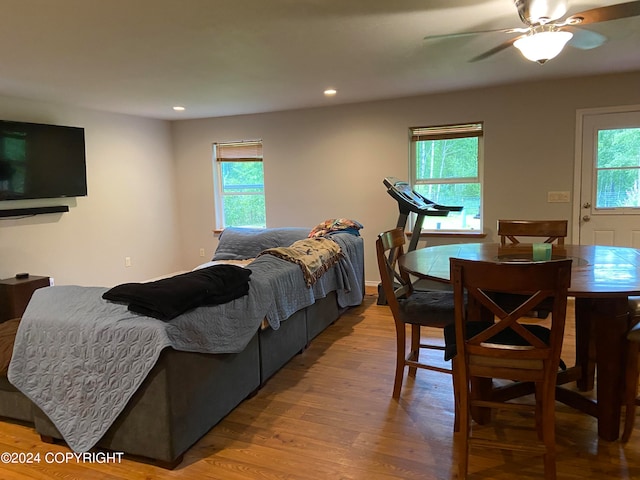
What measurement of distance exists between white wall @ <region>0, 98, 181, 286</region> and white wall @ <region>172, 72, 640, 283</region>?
368mm

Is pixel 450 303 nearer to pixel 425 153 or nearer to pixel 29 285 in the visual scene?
pixel 425 153

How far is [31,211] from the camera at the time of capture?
4492mm

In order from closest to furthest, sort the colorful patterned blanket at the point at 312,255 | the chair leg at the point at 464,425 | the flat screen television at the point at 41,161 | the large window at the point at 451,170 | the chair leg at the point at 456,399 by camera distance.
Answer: the chair leg at the point at 464,425
the chair leg at the point at 456,399
the colorful patterned blanket at the point at 312,255
the flat screen television at the point at 41,161
the large window at the point at 451,170

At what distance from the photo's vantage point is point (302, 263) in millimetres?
3217

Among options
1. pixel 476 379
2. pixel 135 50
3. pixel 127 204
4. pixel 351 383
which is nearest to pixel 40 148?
pixel 127 204

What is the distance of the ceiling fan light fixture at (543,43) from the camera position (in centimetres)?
224

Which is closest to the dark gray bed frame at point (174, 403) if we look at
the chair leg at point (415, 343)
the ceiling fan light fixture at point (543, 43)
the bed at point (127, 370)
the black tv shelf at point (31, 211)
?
the bed at point (127, 370)

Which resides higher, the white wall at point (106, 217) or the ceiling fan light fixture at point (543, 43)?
the ceiling fan light fixture at point (543, 43)

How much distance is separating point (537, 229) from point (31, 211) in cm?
456

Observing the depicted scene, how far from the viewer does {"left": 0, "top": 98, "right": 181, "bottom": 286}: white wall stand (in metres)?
4.54

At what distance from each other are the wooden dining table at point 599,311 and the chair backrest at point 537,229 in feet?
1.54

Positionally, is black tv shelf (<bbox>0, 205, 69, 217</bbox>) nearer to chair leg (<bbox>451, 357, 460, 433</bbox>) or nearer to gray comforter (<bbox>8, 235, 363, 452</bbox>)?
gray comforter (<bbox>8, 235, 363, 452</bbox>)

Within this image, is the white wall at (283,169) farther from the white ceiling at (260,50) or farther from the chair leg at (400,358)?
the chair leg at (400,358)

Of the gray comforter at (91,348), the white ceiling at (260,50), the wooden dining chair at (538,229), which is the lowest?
the gray comforter at (91,348)
